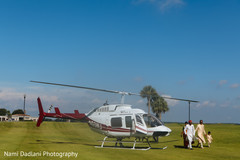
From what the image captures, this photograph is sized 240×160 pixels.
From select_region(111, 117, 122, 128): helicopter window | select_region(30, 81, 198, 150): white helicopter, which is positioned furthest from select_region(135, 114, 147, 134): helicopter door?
select_region(111, 117, 122, 128): helicopter window

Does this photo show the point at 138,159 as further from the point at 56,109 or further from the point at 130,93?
the point at 56,109

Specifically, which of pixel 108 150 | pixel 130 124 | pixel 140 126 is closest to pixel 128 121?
pixel 130 124

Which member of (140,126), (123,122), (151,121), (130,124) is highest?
(151,121)

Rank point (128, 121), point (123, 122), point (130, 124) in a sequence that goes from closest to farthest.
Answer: point (130, 124) → point (128, 121) → point (123, 122)

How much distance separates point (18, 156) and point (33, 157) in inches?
37.5

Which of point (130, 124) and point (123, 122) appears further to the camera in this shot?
point (123, 122)

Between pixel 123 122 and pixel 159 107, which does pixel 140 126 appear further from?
pixel 159 107

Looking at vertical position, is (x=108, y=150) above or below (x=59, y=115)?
below

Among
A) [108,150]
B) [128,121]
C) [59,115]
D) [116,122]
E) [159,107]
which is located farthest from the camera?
[159,107]

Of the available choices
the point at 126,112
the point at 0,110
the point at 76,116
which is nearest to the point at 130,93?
the point at 126,112

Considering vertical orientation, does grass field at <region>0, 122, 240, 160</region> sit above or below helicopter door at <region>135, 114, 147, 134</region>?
below

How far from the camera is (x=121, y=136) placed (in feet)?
68.2

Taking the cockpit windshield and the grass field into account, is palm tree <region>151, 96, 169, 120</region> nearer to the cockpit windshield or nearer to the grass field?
the grass field

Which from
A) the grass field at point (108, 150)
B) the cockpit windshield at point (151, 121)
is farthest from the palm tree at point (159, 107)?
the cockpit windshield at point (151, 121)
